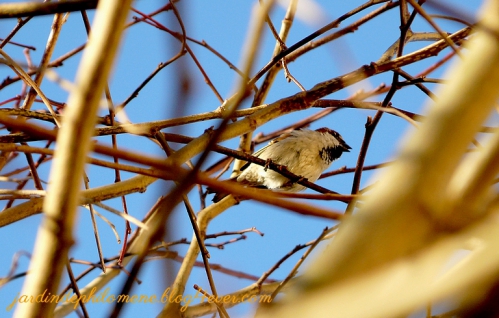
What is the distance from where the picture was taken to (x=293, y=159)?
15.3 ft

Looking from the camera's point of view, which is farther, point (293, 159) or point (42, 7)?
point (293, 159)

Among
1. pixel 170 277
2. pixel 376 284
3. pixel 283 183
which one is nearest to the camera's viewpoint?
pixel 376 284

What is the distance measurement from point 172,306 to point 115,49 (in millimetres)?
500

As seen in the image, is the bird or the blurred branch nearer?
the blurred branch

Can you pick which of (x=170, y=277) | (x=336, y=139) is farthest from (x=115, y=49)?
(x=336, y=139)

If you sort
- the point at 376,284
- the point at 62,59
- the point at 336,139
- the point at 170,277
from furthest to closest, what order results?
the point at 336,139
the point at 62,59
the point at 170,277
the point at 376,284

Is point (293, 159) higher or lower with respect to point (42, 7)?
higher

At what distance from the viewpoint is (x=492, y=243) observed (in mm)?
528

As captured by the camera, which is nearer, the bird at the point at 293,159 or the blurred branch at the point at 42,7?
the blurred branch at the point at 42,7

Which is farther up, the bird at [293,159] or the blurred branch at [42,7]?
the bird at [293,159]

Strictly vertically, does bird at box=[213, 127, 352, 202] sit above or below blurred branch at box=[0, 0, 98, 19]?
above

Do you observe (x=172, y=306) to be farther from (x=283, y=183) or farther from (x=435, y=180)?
(x=283, y=183)

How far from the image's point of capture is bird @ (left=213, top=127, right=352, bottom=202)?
464 cm

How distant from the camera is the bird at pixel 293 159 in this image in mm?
4645
